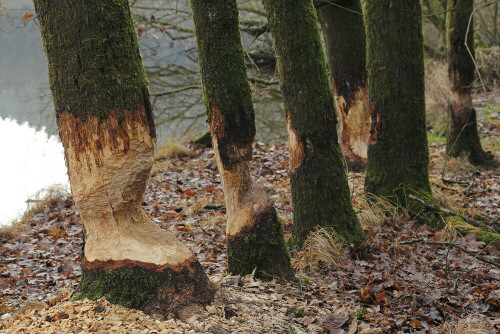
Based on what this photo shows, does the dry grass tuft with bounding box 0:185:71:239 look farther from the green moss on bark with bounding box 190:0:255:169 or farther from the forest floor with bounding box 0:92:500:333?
the green moss on bark with bounding box 190:0:255:169

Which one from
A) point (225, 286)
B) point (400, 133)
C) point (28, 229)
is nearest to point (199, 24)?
point (225, 286)

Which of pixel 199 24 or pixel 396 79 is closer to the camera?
pixel 199 24

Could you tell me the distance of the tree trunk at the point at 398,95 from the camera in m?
5.94

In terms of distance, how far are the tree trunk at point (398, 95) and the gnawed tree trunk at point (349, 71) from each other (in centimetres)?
241

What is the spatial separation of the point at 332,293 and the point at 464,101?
592cm

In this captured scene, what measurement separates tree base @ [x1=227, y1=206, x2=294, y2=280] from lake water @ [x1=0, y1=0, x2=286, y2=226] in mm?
6372

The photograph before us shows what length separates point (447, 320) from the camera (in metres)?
3.81

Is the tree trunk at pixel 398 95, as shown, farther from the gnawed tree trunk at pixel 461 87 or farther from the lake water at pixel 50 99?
the lake water at pixel 50 99

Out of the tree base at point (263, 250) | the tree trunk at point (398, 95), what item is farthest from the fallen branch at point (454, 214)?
the tree base at point (263, 250)

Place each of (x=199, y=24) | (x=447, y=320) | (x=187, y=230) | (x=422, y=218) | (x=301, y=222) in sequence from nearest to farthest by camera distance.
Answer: (x=447, y=320) → (x=199, y=24) → (x=301, y=222) → (x=422, y=218) → (x=187, y=230)

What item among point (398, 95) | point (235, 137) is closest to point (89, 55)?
point (235, 137)

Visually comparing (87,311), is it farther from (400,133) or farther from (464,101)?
(464,101)

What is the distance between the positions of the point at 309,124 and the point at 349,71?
13.4 feet

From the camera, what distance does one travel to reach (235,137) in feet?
13.6
